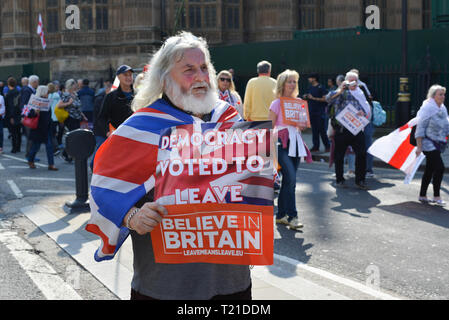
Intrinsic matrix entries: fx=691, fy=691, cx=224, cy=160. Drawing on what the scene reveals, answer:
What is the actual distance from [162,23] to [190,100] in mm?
24251

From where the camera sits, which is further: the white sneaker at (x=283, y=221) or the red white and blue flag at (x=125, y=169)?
the white sneaker at (x=283, y=221)

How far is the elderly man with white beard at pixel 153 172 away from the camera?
9.09ft

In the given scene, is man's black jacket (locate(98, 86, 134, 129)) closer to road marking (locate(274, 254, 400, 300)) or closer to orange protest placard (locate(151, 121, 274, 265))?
road marking (locate(274, 254, 400, 300))

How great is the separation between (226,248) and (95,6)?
25.7m

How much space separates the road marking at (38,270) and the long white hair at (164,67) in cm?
267

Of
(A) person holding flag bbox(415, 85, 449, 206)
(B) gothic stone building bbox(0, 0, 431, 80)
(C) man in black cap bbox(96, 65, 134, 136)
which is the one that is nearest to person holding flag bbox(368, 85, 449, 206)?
(A) person holding flag bbox(415, 85, 449, 206)

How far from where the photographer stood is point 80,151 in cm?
845

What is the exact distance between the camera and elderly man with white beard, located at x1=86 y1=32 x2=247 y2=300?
2770 mm

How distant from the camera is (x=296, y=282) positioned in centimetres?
534

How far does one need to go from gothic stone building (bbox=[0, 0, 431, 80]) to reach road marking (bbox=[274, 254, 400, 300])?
67.9 feet
